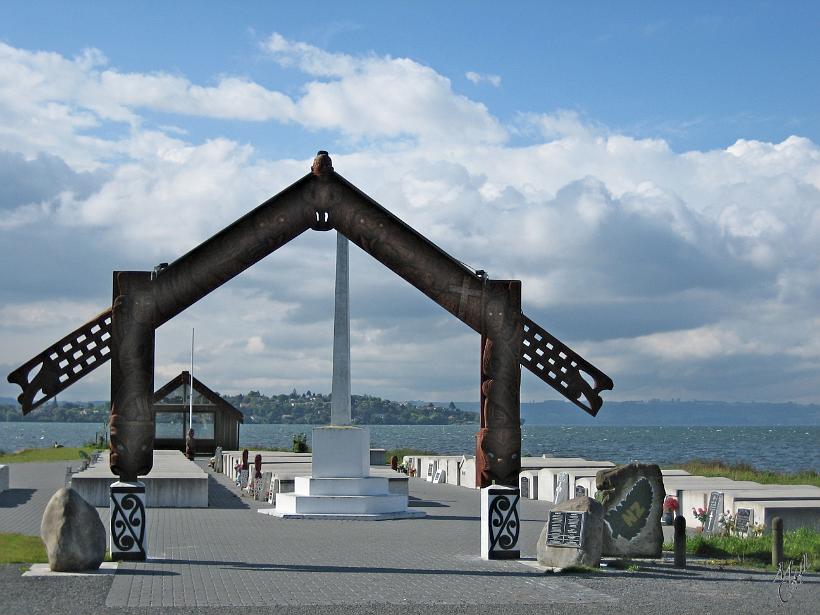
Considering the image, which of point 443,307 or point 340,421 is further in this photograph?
point 340,421

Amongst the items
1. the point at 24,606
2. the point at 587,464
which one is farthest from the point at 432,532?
the point at 587,464

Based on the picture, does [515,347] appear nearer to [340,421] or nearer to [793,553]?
[793,553]

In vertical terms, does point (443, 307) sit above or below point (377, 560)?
above

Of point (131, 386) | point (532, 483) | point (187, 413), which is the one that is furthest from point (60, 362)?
point (187, 413)

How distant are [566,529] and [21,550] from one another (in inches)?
341

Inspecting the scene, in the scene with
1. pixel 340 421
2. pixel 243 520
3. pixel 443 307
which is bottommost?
pixel 243 520

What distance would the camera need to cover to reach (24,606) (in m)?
12.9

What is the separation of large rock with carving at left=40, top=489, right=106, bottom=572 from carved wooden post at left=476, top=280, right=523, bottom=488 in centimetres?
580

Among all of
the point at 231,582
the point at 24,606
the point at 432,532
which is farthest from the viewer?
the point at 432,532

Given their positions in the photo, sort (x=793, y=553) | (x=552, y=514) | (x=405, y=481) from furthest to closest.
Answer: (x=405, y=481), (x=793, y=553), (x=552, y=514)

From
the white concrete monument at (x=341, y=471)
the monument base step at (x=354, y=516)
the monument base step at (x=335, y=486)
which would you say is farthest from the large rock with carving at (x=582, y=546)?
the monument base step at (x=335, y=486)

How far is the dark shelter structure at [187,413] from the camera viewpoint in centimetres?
5762

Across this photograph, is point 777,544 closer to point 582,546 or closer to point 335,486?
point 582,546

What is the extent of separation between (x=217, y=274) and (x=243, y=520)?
9.32 meters
